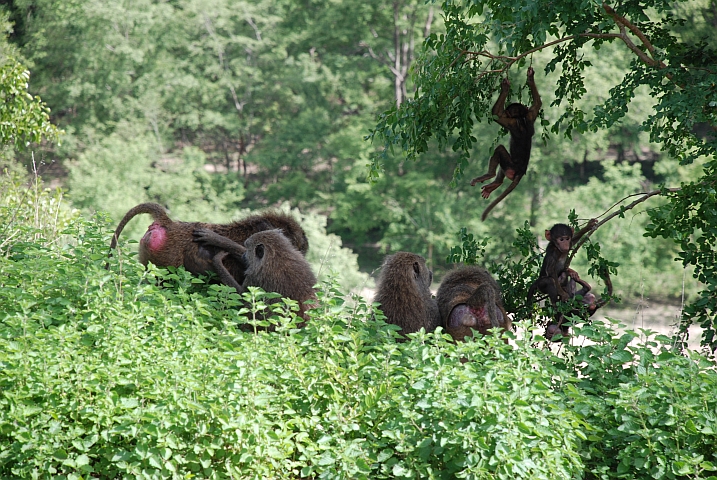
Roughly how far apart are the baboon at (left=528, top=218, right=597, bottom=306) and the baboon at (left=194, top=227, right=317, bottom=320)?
194cm

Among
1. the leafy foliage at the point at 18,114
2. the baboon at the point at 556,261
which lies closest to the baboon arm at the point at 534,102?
the baboon at the point at 556,261

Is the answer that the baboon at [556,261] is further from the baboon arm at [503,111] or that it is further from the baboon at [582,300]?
the baboon arm at [503,111]

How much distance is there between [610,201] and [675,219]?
902 inches

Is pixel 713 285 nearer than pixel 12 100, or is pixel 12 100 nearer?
pixel 713 285

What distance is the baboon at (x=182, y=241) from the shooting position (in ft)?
21.9

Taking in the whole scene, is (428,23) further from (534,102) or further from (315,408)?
(315,408)

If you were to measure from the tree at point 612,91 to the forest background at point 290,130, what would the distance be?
1969cm

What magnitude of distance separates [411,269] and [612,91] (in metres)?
2.41

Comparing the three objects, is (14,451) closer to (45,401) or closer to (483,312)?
(45,401)

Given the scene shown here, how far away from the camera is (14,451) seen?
357 centimetres

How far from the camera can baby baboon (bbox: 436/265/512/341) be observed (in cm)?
581

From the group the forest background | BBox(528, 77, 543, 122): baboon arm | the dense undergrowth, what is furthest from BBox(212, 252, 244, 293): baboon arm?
the forest background

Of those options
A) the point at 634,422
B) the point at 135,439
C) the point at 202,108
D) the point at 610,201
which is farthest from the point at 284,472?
the point at 202,108

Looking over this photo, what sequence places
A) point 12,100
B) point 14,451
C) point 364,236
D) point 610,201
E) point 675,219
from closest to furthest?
point 14,451, point 675,219, point 12,100, point 610,201, point 364,236
